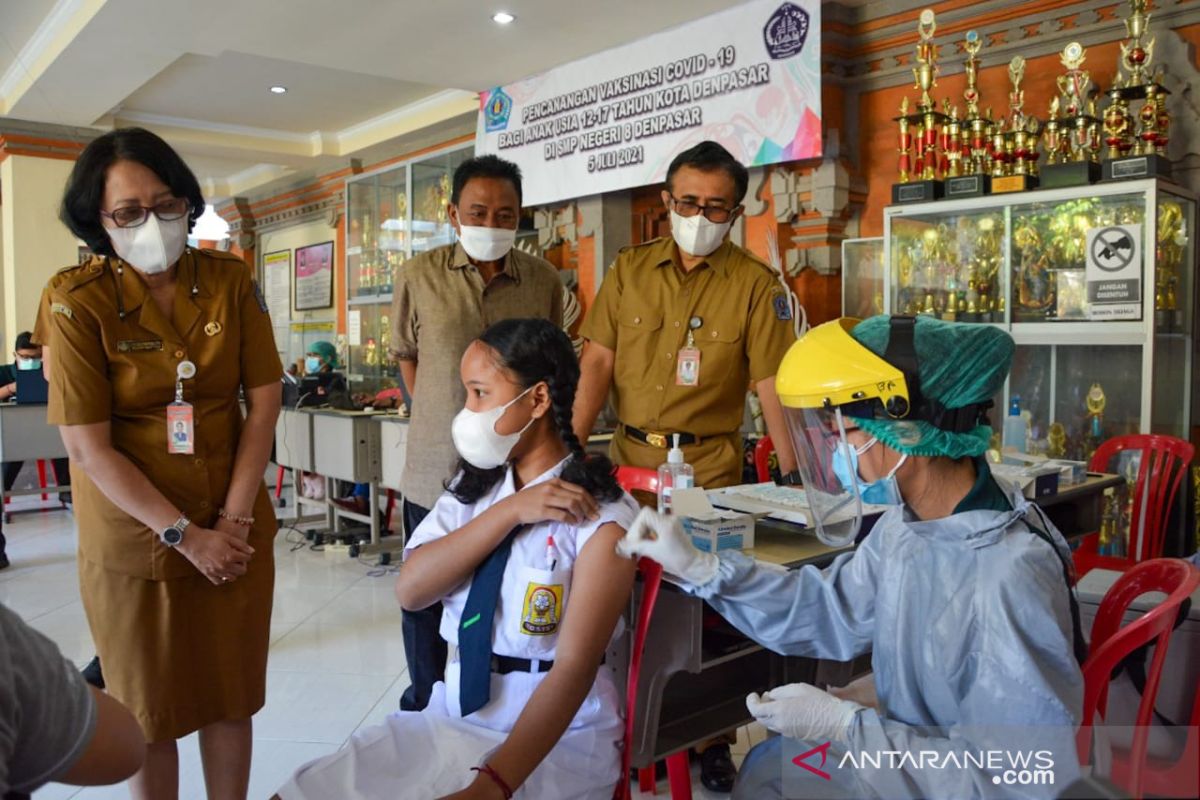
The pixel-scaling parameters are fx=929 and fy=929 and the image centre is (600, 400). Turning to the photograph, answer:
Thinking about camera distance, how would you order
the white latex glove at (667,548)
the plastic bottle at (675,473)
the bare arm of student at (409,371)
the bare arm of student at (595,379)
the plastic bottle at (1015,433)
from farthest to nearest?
the plastic bottle at (1015,433) → the bare arm of student at (409,371) → the bare arm of student at (595,379) → the plastic bottle at (675,473) → the white latex glove at (667,548)

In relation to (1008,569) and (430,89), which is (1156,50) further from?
(430,89)

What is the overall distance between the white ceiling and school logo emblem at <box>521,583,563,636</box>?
12.8 feet

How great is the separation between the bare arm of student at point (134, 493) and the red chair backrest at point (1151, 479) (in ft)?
9.12

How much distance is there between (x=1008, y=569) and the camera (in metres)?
1.06

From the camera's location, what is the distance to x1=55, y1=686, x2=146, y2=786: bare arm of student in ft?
2.72

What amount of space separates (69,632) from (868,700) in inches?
125

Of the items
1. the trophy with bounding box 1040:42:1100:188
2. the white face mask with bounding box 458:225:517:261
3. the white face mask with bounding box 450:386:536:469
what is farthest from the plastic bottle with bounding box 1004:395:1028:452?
the white face mask with bounding box 450:386:536:469

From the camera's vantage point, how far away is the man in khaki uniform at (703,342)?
94.2 inches

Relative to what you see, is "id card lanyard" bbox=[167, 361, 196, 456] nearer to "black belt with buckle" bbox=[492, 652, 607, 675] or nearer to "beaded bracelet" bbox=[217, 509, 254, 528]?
"beaded bracelet" bbox=[217, 509, 254, 528]

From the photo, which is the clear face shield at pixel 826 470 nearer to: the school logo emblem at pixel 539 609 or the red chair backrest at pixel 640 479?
the school logo emblem at pixel 539 609

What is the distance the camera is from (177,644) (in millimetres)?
1719

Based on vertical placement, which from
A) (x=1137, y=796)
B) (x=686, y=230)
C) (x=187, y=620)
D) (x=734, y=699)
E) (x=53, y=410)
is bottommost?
(x=734, y=699)

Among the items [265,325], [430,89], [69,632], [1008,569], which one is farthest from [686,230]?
[430,89]

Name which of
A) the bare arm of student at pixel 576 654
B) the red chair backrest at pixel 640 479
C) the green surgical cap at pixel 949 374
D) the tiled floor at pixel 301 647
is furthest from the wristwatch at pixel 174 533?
the green surgical cap at pixel 949 374
